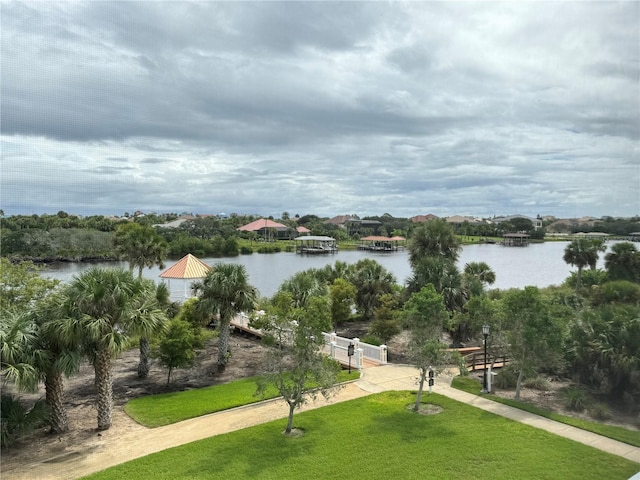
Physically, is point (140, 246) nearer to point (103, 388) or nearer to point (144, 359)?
point (144, 359)

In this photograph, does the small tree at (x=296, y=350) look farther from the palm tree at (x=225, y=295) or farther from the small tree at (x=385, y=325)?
the small tree at (x=385, y=325)

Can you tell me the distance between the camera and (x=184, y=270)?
26828mm

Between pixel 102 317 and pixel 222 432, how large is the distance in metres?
4.49

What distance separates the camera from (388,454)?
10.4m

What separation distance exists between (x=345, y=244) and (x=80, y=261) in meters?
66.1

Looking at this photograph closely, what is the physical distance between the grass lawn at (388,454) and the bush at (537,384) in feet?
12.5

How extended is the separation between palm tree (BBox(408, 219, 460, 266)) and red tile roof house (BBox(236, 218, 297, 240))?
88645 millimetres

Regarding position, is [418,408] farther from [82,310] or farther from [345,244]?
[345,244]

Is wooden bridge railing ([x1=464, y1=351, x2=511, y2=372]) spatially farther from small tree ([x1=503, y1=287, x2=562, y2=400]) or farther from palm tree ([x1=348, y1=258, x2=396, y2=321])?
palm tree ([x1=348, y1=258, x2=396, y2=321])

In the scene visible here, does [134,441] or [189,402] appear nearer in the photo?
[134,441]

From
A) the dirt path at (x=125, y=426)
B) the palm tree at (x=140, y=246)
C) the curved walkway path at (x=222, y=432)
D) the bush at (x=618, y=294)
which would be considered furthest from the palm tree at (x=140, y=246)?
the bush at (x=618, y=294)

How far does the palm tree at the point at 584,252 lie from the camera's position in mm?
37281

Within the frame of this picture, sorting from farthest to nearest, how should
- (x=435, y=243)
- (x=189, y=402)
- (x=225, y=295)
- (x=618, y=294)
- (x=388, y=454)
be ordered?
1. (x=435, y=243)
2. (x=618, y=294)
3. (x=225, y=295)
4. (x=189, y=402)
5. (x=388, y=454)

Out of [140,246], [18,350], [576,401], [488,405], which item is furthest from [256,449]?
[140,246]
